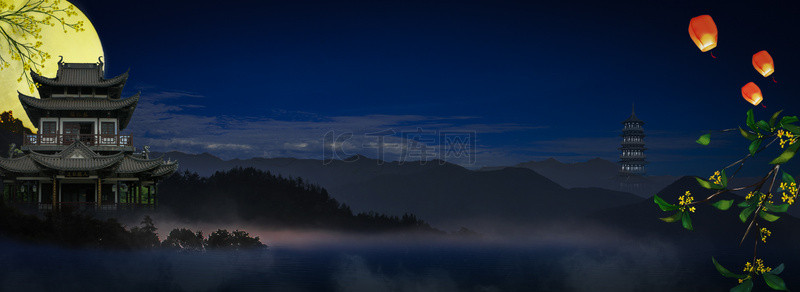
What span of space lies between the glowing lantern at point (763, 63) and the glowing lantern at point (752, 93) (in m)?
0.33

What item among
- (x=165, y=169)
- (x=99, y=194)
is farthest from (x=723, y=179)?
(x=165, y=169)

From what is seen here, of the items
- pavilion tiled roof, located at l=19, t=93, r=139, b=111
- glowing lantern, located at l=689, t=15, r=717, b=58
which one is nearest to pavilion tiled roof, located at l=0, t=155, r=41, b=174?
pavilion tiled roof, located at l=19, t=93, r=139, b=111

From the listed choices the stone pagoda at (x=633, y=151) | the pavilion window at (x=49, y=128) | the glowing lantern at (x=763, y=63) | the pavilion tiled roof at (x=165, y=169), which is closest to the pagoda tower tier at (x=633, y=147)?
the stone pagoda at (x=633, y=151)

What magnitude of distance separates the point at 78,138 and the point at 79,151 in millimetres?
1339

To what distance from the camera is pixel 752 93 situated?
6.51 metres

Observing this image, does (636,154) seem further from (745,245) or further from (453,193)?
(453,193)

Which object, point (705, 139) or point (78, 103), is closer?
point (705, 139)

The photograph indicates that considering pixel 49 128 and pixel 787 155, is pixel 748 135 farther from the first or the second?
pixel 49 128

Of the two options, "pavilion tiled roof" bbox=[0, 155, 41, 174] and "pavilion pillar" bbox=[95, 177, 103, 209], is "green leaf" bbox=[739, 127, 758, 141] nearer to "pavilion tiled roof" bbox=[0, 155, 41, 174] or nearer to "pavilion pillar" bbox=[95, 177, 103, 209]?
"pavilion pillar" bbox=[95, 177, 103, 209]

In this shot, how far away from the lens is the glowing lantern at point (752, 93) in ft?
21.0

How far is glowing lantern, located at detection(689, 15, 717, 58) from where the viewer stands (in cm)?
685

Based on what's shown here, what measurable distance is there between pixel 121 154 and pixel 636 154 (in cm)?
4632

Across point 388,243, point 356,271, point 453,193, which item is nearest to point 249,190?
point 388,243

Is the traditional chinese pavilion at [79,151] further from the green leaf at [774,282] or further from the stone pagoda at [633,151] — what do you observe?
the stone pagoda at [633,151]
